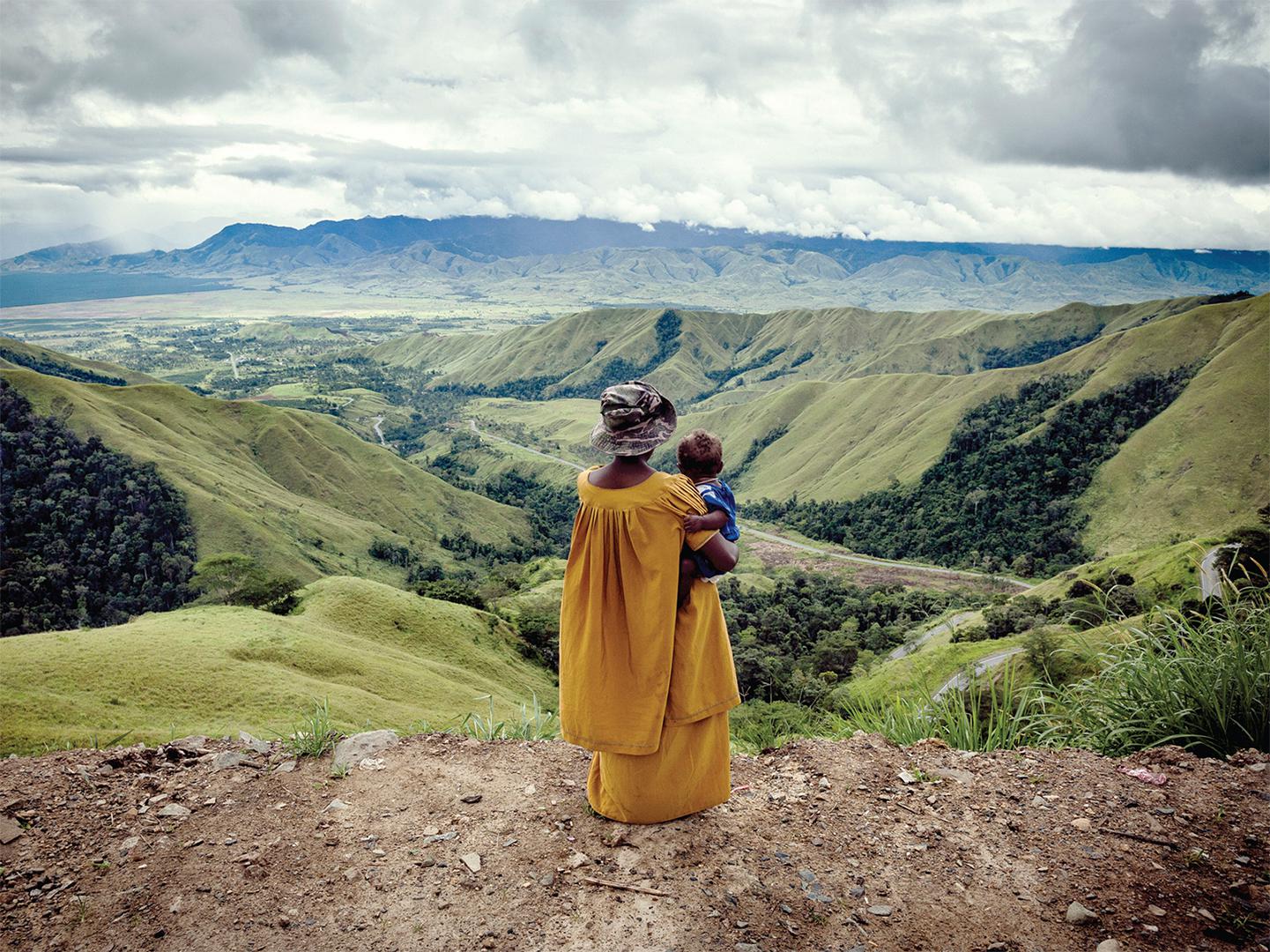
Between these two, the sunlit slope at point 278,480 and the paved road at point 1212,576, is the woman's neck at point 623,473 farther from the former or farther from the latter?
the sunlit slope at point 278,480

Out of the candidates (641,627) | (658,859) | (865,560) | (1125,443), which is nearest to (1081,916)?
(658,859)

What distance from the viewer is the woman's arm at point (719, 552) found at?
5.27 m

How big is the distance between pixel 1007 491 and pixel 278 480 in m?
123

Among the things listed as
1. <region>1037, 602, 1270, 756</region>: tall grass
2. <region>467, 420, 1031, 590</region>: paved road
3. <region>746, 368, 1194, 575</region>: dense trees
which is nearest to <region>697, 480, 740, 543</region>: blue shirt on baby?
<region>1037, 602, 1270, 756</region>: tall grass

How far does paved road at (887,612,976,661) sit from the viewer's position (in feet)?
203

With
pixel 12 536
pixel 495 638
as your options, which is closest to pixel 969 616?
pixel 495 638

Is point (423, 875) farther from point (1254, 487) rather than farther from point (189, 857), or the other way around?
point (1254, 487)

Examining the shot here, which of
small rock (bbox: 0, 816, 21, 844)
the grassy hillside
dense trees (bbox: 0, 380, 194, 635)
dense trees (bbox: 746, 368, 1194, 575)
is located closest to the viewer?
small rock (bbox: 0, 816, 21, 844)

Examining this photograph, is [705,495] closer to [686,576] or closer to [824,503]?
[686,576]

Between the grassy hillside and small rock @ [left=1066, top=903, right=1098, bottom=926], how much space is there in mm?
10337

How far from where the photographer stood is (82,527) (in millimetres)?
79312

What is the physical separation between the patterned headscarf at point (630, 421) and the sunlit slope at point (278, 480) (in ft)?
280

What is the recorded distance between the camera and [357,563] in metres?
93.0

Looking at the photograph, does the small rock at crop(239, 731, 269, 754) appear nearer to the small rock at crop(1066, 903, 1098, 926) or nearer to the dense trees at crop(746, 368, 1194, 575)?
the small rock at crop(1066, 903, 1098, 926)
